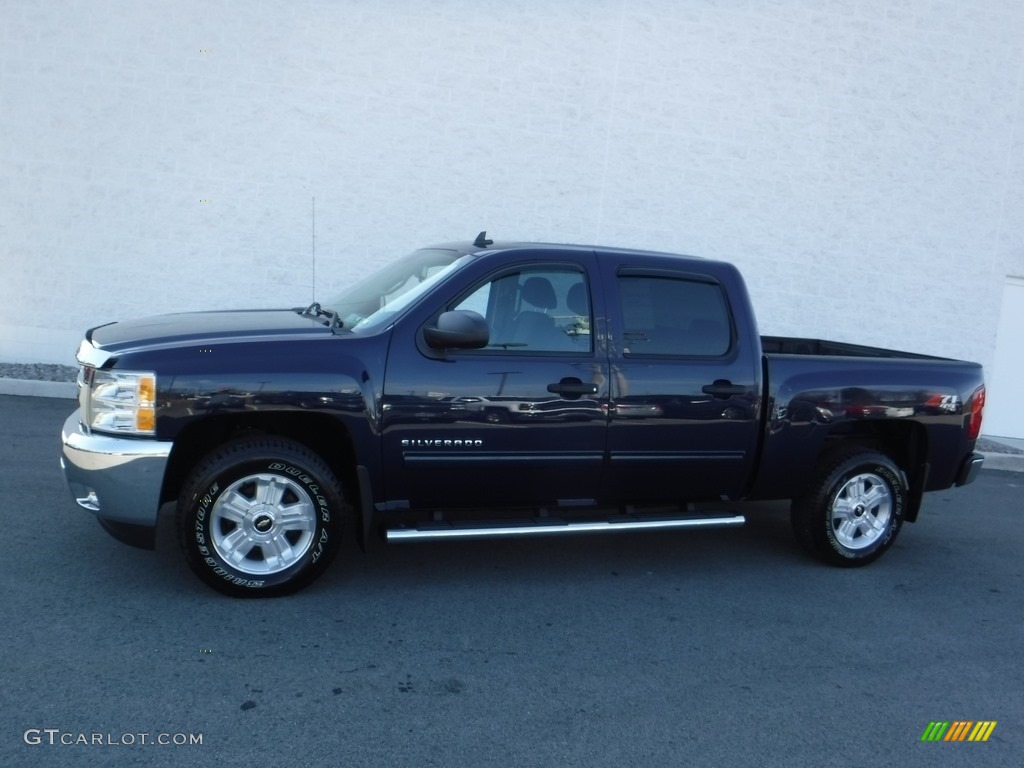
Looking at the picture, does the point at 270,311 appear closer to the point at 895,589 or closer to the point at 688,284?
the point at 688,284

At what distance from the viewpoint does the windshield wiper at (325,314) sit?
5305 millimetres

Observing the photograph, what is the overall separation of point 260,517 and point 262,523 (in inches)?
1.3

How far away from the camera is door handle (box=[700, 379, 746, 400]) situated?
5.45 metres

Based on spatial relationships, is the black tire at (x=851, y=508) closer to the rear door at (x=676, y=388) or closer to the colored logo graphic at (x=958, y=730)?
the rear door at (x=676, y=388)

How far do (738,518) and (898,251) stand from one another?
311 inches

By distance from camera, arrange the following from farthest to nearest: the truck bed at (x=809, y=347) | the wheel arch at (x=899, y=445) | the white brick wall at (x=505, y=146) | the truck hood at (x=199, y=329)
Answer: the white brick wall at (x=505, y=146) < the truck bed at (x=809, y=347) < the wheel arch at (x=899, y=445) < the truck hood at (x=199, y=329)

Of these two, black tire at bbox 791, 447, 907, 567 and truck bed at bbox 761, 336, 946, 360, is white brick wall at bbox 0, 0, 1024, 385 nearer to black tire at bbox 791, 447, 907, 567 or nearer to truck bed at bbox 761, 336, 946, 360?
truck bed at bbox 761, 336, 946, 360

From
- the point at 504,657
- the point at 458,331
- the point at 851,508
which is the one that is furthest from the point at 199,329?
the point at 851,508

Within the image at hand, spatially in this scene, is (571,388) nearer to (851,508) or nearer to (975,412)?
(851,508)

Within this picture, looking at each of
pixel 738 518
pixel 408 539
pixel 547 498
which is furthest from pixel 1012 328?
pixel 408 539

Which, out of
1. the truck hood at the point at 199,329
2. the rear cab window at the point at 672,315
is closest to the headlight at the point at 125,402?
the truck hood at the point at 199,329

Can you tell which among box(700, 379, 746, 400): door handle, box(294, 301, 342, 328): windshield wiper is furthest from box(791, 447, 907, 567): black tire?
box(294, 301, 342, 328): windshield wiper

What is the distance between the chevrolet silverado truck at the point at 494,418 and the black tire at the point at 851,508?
0.5 inches

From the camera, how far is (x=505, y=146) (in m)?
11.5
